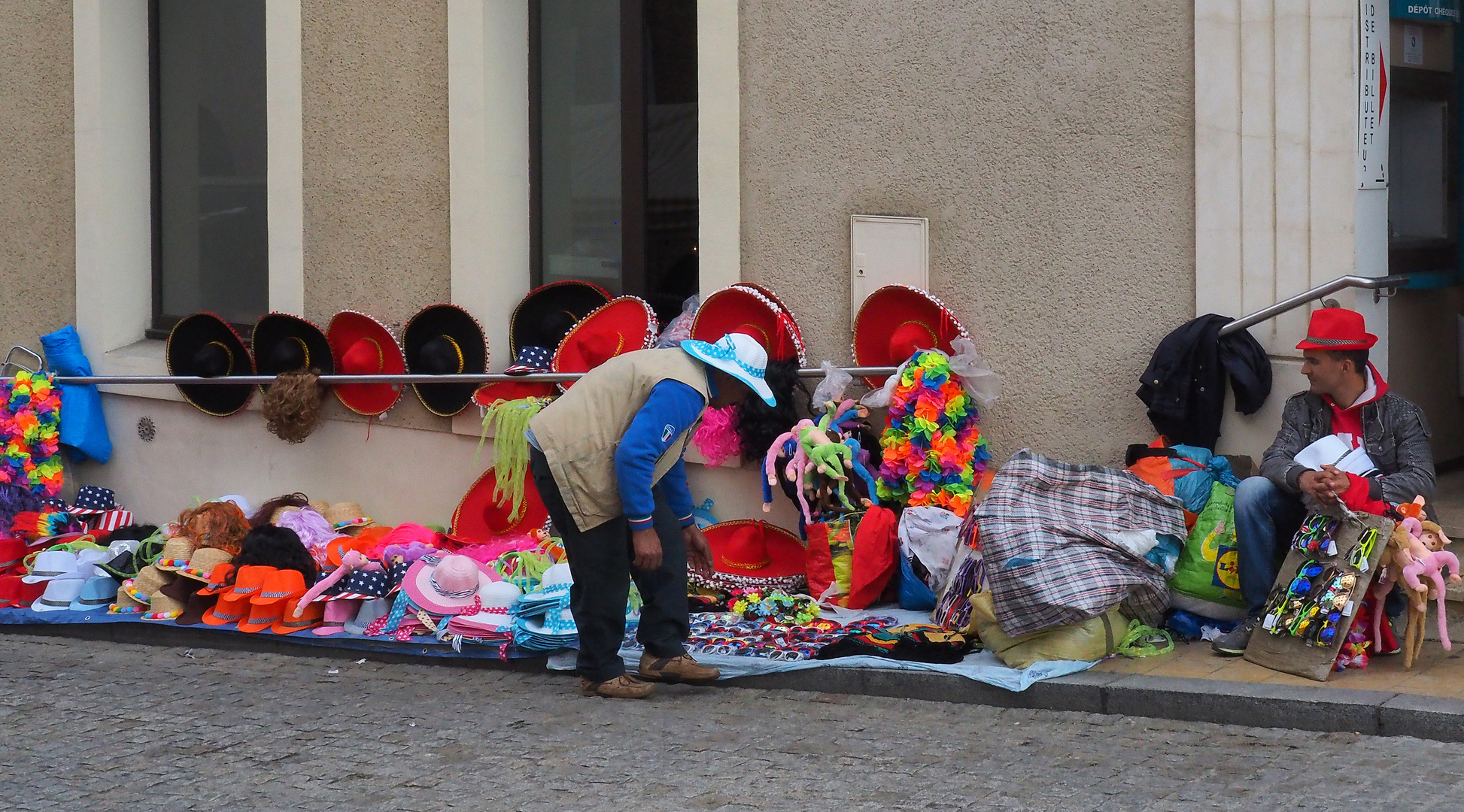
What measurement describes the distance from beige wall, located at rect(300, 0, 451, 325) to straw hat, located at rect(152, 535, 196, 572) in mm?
1551

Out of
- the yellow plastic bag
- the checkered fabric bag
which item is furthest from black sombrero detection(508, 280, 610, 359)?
the yellow plastic bag

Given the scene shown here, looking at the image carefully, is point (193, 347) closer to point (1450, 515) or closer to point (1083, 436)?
point (1083, 436)

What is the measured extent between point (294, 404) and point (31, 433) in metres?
1.70

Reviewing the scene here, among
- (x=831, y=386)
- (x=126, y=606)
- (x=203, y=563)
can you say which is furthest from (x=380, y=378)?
(x=831, y=386)

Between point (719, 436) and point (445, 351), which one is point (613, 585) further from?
point (445, 351)

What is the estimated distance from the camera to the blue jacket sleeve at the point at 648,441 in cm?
533

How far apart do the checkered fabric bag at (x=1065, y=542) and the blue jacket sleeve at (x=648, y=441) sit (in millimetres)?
1228

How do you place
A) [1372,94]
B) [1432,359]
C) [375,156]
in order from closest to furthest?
[1372,94] → [1432,359] → [375,156]

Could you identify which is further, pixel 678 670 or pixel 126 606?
pixel 126 606

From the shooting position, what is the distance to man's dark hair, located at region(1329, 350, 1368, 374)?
561 cm

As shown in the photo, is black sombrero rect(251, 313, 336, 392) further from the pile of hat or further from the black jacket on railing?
the black jacket on railing

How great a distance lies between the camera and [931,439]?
6.62 metres

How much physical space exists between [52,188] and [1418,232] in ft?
24.7

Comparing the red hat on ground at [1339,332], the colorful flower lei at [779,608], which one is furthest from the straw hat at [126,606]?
the red hat on ground at [1339,332]
